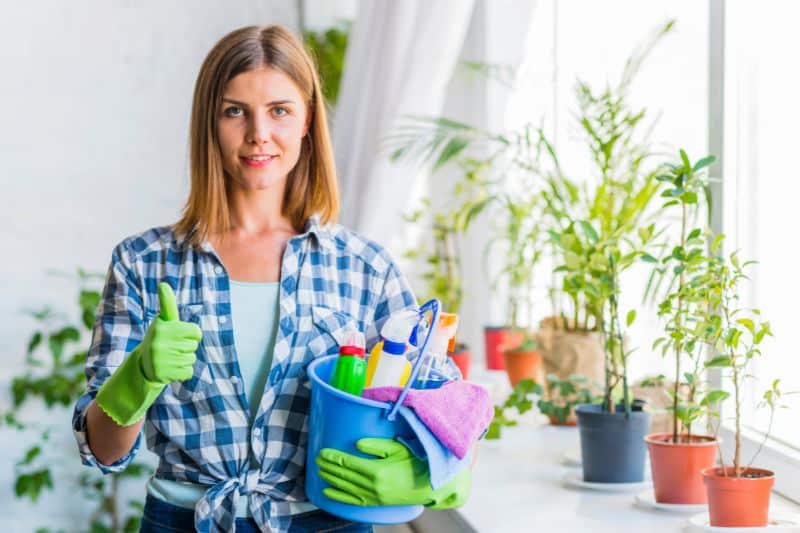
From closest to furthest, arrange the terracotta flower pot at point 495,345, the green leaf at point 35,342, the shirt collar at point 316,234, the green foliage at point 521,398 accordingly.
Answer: the shirt collar at point 316,234 < the green foliage at point 521,398 < the terracotta flower pot at point 495,345 < the green leaf at point 35,342

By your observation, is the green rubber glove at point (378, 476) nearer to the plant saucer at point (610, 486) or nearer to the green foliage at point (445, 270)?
the plant saucer at point (610, 486)

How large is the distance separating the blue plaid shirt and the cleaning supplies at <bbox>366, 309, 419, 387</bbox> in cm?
11

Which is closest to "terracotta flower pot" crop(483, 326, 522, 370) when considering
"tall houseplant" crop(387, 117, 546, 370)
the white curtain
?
"tall houseplant" crop(387, 117, 546, 370)

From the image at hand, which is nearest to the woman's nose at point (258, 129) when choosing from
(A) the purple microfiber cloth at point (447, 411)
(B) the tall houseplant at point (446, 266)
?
(A) the purple microfiber cloth at point (447, 411)

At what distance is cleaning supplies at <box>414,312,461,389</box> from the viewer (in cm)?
122

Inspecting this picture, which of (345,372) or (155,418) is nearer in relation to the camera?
(345,372)

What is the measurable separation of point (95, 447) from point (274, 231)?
368mm

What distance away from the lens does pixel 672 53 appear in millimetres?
1953

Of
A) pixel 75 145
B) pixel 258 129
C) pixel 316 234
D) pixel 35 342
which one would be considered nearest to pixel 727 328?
pixel 316 234

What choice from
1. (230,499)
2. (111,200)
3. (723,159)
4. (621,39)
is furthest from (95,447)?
(111,200)

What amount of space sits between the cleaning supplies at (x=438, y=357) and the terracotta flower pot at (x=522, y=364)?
0.94m

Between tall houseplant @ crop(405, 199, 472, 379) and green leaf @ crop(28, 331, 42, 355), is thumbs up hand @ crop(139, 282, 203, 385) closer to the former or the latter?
tall houseplant @ crop(405, 199, 472, 379)

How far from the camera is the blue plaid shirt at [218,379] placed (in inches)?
48.3

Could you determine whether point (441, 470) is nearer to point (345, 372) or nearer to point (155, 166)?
point (345, 372)
